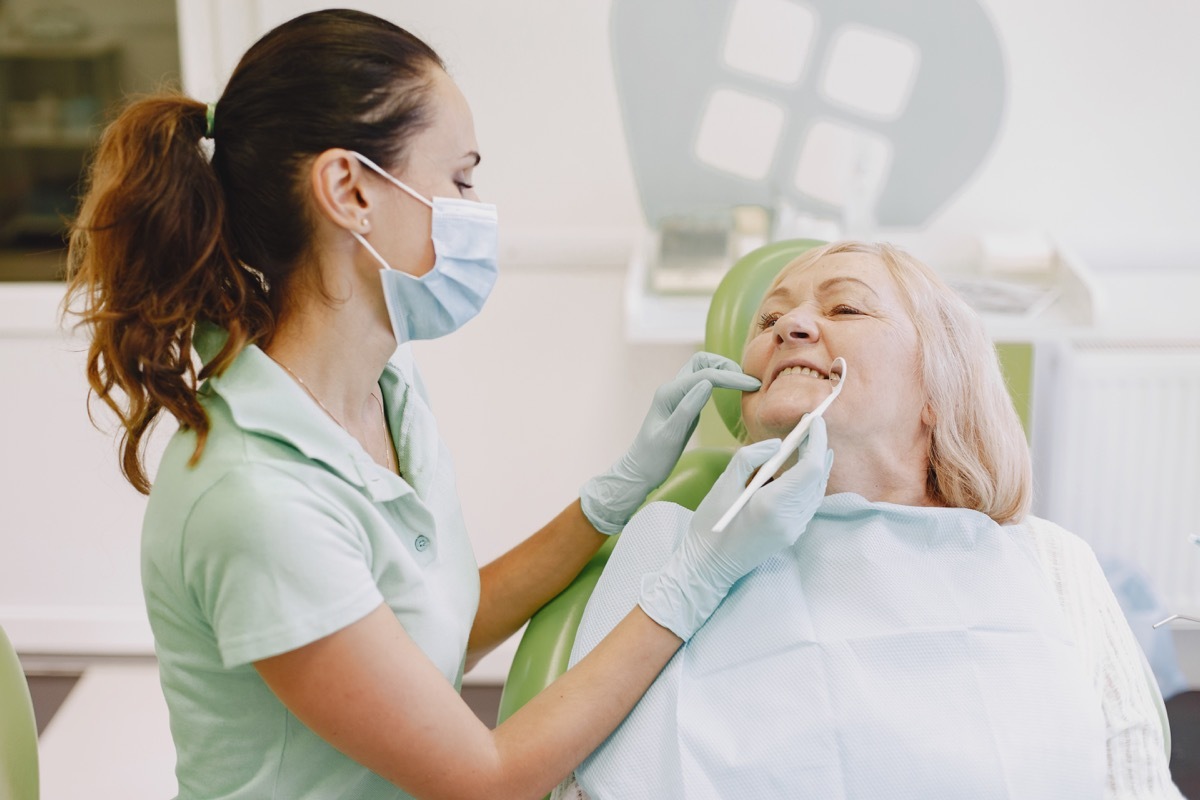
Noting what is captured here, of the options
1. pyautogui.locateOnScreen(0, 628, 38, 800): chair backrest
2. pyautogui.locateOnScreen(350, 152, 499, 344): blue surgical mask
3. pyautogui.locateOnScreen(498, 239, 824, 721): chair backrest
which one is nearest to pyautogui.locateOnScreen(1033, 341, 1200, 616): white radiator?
pyautogui.locateOnScreen(498, 239, 824, 721): chair backrest

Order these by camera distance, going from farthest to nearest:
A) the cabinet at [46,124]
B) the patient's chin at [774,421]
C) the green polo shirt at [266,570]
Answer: the cabinet at [46,124] < the patient's chin at [774,421] < the green polo shirt at [266,570]

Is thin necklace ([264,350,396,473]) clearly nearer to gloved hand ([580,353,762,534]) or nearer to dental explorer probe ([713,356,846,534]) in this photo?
gloved hand ([580,353,762,534])

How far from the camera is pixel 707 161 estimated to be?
2.41 m

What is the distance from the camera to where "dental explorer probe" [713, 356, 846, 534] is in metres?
1.20

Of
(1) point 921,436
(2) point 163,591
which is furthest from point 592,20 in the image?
(2) point 163,591

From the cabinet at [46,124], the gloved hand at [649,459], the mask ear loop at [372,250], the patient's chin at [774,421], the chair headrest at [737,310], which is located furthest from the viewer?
the cabinet at [46,124]

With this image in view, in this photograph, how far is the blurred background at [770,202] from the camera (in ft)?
7.53

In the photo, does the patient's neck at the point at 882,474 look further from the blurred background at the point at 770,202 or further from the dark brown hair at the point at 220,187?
the blurred background at the point at 770,202

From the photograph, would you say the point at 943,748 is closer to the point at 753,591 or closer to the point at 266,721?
the point at 753,591

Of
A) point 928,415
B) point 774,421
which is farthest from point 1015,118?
point 774,421

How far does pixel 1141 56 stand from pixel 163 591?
2118 millimetres

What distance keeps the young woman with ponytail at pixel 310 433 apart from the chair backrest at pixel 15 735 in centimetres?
15

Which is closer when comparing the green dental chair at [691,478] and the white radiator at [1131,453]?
the green dental chair at [691,478]

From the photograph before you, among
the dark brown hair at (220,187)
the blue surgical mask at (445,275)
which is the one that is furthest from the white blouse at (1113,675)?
the dark brown hair at (220,187)
